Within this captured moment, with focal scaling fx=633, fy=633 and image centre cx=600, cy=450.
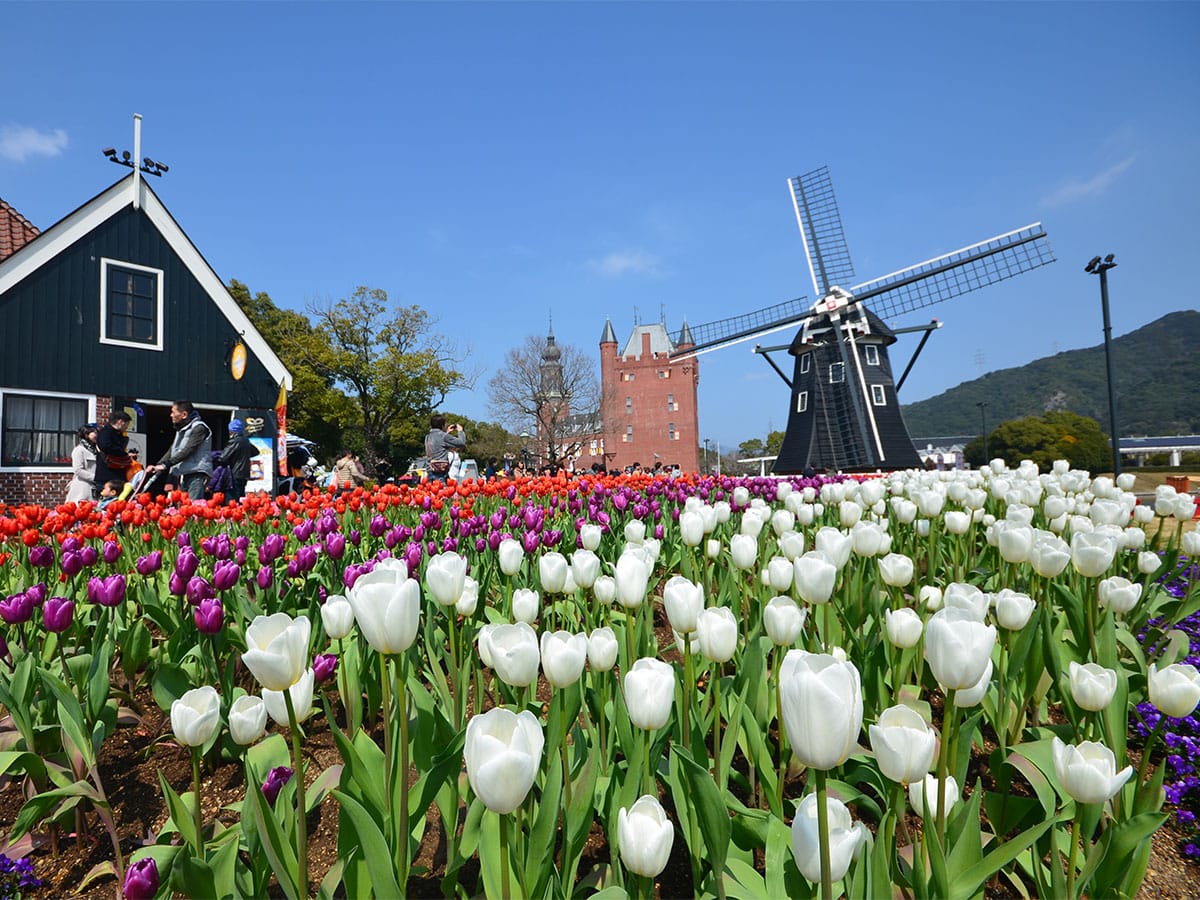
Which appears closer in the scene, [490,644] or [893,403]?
[490,644]

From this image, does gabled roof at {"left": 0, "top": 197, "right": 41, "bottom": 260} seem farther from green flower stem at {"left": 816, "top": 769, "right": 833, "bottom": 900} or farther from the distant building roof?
the distant building roof

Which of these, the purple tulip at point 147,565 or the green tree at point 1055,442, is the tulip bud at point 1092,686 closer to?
the purple tulip at point 147,565

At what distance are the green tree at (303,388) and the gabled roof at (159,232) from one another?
601 centimetres

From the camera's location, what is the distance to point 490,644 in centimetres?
143

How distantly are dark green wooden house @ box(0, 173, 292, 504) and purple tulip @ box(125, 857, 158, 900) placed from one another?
1533cm

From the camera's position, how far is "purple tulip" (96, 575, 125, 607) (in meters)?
2.34

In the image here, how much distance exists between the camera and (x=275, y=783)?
60.6 inches

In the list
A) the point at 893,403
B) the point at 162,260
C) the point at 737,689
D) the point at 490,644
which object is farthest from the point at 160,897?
the point at 893,403

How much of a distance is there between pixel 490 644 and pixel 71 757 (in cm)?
147

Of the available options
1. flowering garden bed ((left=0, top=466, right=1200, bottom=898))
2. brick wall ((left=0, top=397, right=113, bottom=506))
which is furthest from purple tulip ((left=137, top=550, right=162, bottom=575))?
brick wall ((left=0, top=397, right=113, bottom=506))

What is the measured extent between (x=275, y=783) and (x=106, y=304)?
16.4 metres

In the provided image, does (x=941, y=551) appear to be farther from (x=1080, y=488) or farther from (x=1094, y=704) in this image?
(x=1094, y=704)

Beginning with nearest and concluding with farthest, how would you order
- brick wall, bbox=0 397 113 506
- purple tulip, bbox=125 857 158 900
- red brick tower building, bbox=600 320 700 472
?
purple tulip, bbox=125 857 158 900
brick wall, bbox=0 397 113 506
red brick tower building, bbox=600 320 700 472

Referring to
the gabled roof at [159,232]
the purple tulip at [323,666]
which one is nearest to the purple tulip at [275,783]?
the purple tulip at [323,666]
